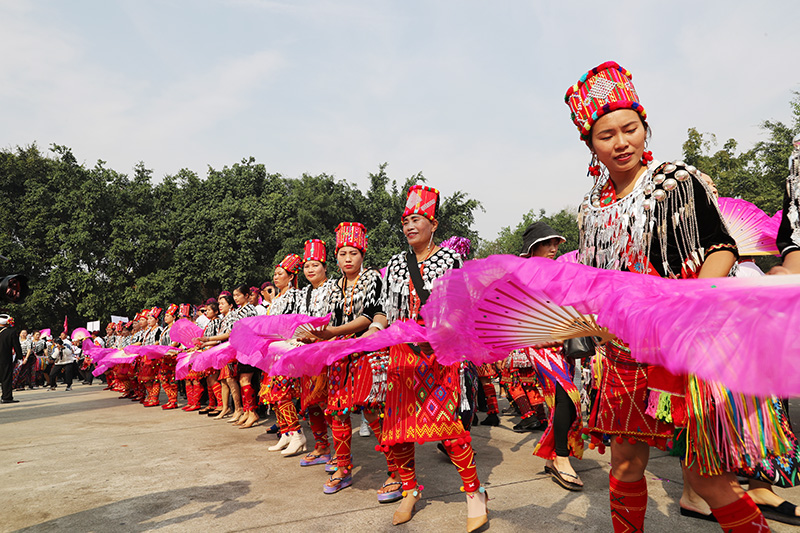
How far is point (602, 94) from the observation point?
223cm

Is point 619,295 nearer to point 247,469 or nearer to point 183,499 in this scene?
point 183,499

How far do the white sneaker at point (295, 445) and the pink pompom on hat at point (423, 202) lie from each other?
314 centimetres

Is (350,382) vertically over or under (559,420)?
over

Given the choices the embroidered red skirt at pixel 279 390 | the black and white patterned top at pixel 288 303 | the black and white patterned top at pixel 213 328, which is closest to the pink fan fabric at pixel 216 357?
the black and white patterned top at pixel 213 328

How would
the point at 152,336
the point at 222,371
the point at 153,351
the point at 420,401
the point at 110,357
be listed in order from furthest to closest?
1. the point at 110,357
2. the point at 152,336
3. the point at 153,351
4. the point at 222,371
5. the point at 420,401

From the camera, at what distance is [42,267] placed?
27797mm

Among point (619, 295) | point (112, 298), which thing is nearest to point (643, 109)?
point (619, 295)

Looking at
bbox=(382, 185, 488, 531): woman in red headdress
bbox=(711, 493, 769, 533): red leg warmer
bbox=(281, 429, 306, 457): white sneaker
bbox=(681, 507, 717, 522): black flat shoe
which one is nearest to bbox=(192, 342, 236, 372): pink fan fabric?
bbox=(281, 429, 306, 457): white sneaker

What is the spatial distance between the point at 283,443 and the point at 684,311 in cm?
541

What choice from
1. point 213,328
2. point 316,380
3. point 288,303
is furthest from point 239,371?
point 316,380

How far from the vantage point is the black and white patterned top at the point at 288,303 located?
5.99 metres

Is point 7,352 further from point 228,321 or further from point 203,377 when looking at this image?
point 228,321

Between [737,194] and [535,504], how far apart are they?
22.2 metres

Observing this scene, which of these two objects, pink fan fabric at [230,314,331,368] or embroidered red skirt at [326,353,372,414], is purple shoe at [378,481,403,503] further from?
pink fan fabric at [230,314,331,368]
